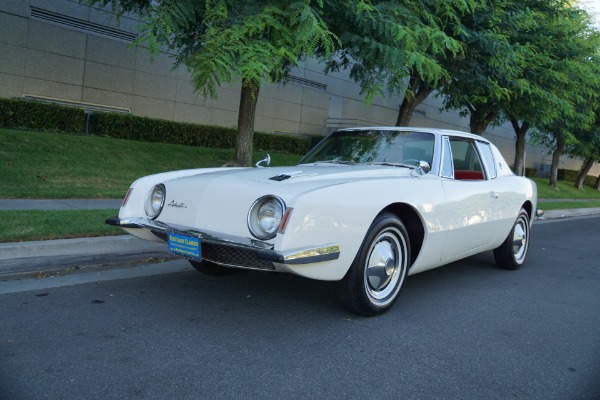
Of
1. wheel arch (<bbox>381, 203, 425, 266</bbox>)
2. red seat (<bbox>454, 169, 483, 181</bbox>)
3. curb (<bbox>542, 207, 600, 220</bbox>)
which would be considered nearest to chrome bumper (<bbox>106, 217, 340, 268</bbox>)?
wheel arch (<bbox>381, 203, 425, 266</bbox>)

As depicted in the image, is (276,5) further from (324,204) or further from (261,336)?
(261,336)

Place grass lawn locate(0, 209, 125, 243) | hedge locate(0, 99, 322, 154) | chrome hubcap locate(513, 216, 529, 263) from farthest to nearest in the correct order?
hedge locate(0, 99, 322, 154) < chrome hubcap locate(513, 216, 529, 263) < grass lawn locate(0, 209, 125, 243)

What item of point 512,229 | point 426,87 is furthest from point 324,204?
Answer: point 426,87

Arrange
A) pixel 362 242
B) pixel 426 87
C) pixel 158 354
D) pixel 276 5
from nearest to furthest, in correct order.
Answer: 1. pixel 158 354
2. pixel 362 242
3. pixel 276 5
4. pixel 426 87

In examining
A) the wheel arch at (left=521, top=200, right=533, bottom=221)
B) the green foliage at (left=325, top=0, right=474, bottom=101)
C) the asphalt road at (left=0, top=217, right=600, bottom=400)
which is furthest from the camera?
the green foliage at (left=325, top=0, right=474, bottom=101)

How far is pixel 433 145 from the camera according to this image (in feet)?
16.6

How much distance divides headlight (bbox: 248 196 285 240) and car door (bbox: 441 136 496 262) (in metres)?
1.85

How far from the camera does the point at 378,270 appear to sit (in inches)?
160

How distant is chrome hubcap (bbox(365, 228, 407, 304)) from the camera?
13.2 feet

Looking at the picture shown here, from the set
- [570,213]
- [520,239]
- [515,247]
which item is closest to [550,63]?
[570,213]

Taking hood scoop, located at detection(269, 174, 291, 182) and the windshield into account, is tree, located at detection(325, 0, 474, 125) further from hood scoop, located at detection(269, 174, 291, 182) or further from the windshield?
hood scoop, located at detection(269, 174, 291, 182)

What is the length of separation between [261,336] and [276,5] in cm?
543

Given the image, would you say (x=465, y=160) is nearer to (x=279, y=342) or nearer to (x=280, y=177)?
(x=280, y=177)

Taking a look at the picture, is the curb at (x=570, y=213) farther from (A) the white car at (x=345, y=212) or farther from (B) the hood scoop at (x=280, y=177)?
(B) the hood scoop at (x=280, y=177)
